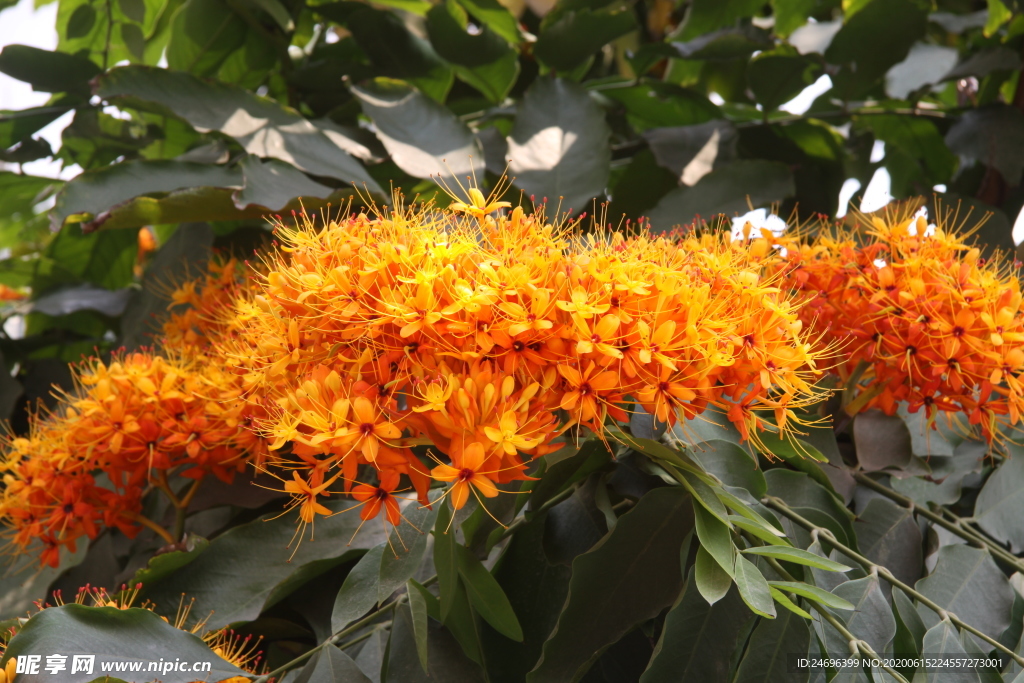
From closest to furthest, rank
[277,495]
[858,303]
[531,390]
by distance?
[531,390], [858,303], [277,495]

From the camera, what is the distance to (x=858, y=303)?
992 mm

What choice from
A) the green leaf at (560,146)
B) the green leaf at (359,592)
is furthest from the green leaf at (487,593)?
the green leaf at (560,146)

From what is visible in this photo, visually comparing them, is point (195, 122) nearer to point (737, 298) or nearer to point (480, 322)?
point (480, 322)

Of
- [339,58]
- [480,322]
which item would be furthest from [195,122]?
[480,322]

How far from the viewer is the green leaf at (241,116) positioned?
1229mm

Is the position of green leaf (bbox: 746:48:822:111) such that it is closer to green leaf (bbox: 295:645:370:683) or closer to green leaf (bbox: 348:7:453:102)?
green leaf (bbox: 348:7:453:102)

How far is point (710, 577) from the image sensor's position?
2.24 ft

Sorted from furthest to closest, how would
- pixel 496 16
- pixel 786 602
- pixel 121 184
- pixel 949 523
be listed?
pixel 496 16 → pixel 121 184 → pixel 949 523 → pixel 786 602

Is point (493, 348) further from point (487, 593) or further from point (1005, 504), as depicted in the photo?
point (1005, 504)

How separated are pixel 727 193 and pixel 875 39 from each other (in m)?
0.44

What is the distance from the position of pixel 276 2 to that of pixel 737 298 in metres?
1.08

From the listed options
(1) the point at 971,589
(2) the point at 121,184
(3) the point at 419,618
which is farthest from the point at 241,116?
(1) the point at 971,589

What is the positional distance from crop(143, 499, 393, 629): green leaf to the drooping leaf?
1.27ft

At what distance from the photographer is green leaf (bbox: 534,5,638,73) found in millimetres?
1399
